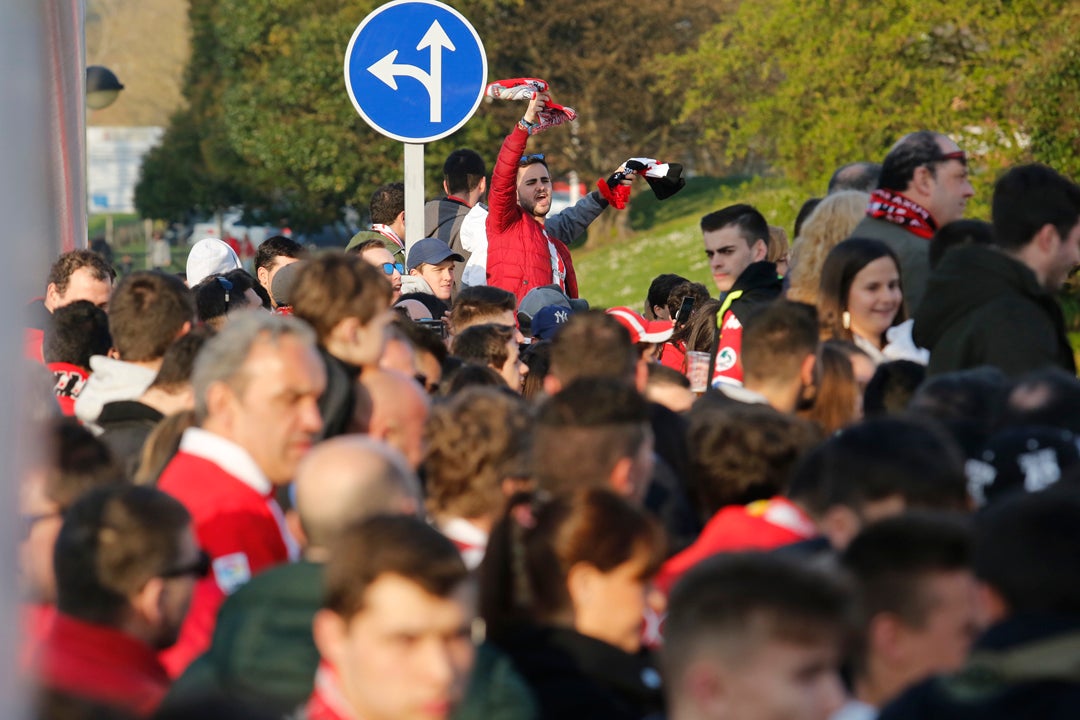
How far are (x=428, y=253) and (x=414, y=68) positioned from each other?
100 centimetres

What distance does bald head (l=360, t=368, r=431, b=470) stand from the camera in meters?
4.90

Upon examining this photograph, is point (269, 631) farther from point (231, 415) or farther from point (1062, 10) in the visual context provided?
point (1062, 10)

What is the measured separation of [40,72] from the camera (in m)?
2.07

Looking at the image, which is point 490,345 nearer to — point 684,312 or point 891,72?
point 684,312

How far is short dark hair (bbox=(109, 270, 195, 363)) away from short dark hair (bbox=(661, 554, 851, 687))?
11.3 feet

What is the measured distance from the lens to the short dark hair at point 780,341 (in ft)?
17.9

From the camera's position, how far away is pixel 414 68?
9172 mm

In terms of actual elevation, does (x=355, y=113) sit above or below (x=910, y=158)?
below

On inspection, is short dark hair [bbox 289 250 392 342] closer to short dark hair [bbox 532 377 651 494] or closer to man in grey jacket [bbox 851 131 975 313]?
short dark hair [bbox 532 377 651 494]

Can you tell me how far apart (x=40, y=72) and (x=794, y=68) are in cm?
2947

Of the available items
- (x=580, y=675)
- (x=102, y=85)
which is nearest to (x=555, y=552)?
(x=580, y=675)

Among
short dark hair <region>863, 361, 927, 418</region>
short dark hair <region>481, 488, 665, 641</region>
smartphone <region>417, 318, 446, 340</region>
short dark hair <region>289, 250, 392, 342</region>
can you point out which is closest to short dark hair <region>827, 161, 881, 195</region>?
A: smartphone <region>417, 318, 446, 340</region>

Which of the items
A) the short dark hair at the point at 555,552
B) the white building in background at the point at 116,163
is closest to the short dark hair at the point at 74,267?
the short dark hair at the point at 555,552

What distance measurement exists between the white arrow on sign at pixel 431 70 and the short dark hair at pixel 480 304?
1.64 meters
